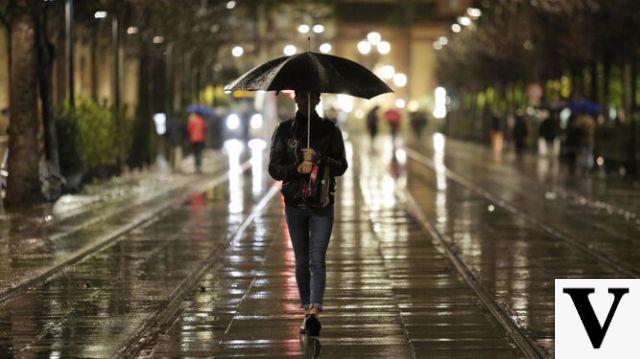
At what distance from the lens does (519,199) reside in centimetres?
3222

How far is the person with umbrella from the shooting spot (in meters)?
12.5

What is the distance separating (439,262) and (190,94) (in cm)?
5596

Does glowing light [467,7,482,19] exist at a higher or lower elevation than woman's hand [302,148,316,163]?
higher

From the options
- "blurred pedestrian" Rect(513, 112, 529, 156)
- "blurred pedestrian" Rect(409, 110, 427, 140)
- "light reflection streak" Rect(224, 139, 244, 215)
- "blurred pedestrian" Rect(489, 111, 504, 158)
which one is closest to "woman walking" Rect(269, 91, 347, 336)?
"light reflection streak" Rect(224, 139, 244, 215)

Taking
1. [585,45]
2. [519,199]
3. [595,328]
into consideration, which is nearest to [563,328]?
[595,328]

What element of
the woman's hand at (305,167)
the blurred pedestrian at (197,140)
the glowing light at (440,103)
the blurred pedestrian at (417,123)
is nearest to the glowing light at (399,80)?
the glowing light at (440,103)

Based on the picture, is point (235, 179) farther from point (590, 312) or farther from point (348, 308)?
point (590, 312)

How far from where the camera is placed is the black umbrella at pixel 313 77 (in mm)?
12570

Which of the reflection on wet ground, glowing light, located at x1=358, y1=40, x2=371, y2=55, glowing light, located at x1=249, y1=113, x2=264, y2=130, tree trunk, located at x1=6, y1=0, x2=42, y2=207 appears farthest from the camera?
glowing light, located at x1=358, y1=40, x2=371, y2=55

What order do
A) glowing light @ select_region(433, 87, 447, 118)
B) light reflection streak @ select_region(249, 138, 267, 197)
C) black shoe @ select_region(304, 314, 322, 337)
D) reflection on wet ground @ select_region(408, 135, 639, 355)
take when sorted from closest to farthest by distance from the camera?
black shoe @ select_region(304, 314, 322, 337)
reflection on wet ground @ select_region(408, 135, 639, 355)
light reflection streak @ select_region(249, 138, 267, 197)
glowing light @ select_region(433, 87, 447, 118)

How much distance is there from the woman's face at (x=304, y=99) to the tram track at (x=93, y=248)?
4.22m

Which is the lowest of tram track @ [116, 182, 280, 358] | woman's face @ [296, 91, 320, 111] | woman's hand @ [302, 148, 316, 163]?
tram track @ [116, 182, 280, 358]

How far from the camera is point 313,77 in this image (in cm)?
1259

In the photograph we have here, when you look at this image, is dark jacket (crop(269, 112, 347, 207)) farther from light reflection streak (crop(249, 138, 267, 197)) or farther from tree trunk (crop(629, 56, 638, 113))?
tree trunk (crop(629, 56, 638, 113))
